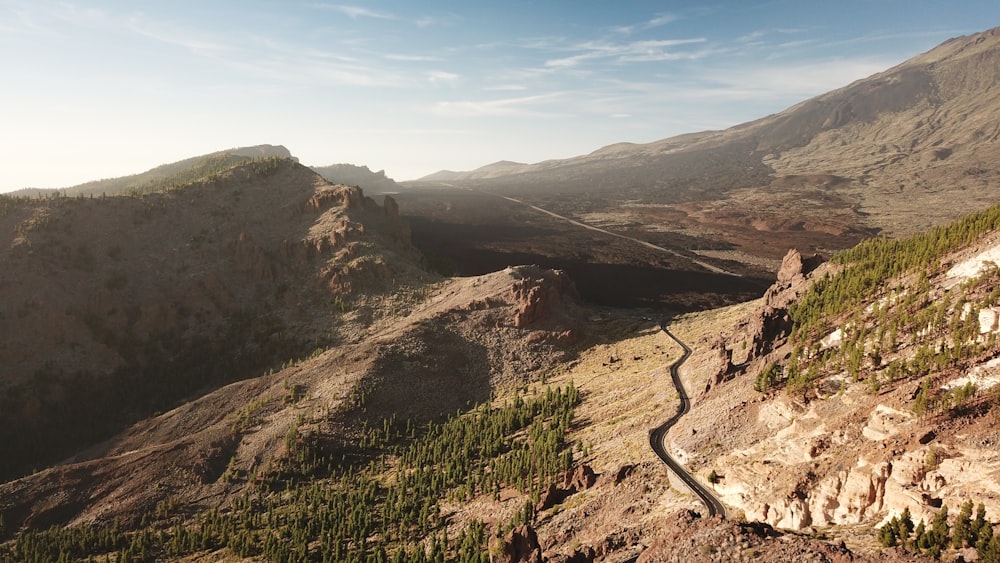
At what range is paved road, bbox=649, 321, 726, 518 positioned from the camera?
78.0 ft

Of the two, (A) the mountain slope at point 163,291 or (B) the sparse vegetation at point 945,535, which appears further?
(A) the mountain slope at point 163,291

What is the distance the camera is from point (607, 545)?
22312mm

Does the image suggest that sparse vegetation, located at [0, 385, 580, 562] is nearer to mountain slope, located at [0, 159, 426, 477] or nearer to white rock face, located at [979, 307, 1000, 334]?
mountain slope, located at [0, 159, 426, 477]

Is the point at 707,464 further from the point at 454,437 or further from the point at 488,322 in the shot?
the point at 488,322

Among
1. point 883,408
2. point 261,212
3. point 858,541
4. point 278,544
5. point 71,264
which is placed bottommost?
point 278,544

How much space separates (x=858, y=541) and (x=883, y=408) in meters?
6.58

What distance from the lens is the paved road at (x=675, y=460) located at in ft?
78.0

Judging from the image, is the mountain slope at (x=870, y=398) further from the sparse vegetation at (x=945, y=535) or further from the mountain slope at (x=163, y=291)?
the mountain slope at (x=163, y=291)

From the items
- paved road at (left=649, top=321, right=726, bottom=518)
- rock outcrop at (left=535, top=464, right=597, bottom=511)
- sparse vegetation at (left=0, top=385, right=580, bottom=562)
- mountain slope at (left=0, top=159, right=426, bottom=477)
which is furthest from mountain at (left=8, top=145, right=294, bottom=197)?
rock outcrop at (left=535, top=464, right=597, bottom=511)

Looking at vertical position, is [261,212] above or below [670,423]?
above

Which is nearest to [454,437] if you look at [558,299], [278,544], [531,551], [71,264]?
[278,544]

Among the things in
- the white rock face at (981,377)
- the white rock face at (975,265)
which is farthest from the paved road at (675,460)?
the white rock face at (975,265)

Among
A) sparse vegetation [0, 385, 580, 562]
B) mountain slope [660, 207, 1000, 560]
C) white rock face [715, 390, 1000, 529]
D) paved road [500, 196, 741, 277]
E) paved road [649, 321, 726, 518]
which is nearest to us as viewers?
white rock face [715, 390, 1000, 529]

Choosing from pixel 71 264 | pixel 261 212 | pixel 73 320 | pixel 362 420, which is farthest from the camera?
→ pixel 261 212
